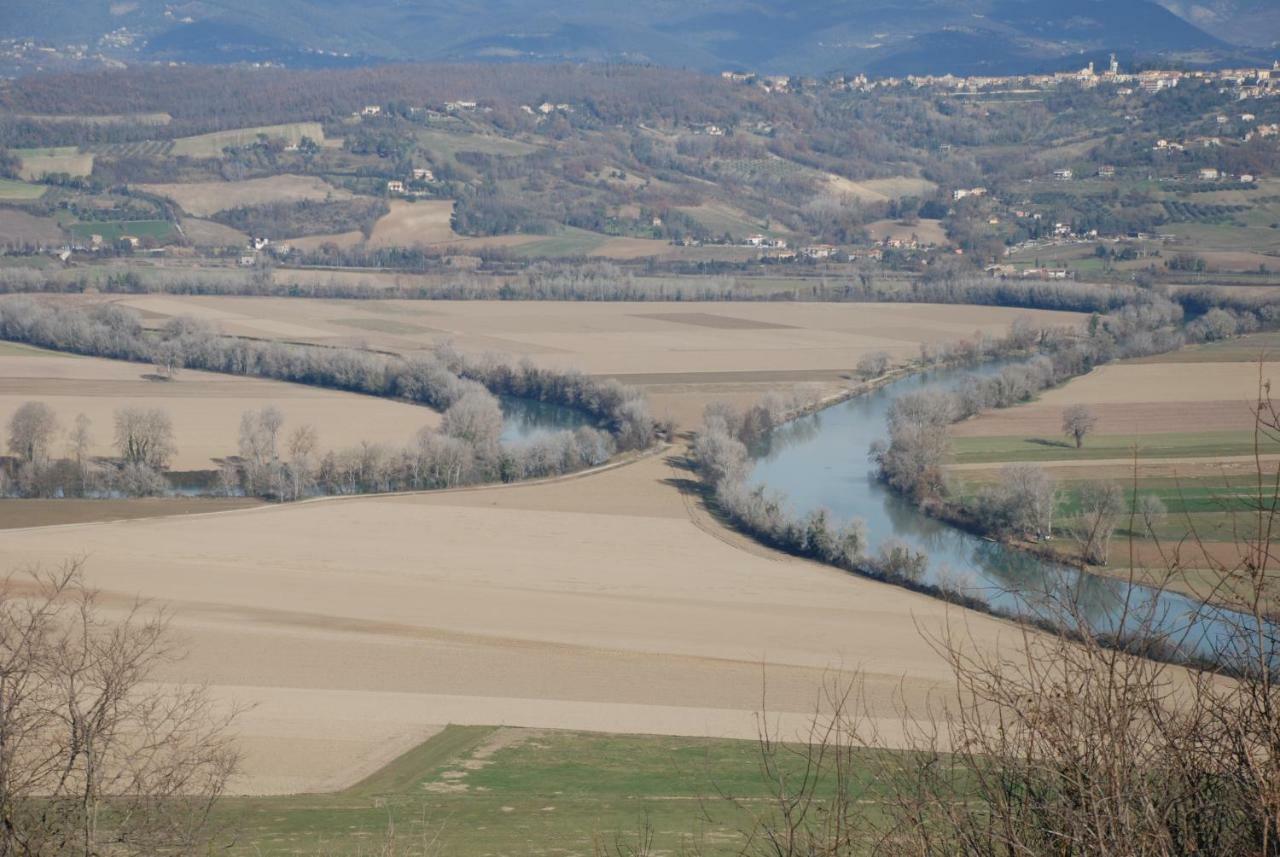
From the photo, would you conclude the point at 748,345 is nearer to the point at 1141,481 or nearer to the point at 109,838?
the point at 1141,481

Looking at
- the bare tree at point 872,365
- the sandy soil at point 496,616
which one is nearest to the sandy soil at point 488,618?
the sandy soil at point 496,616

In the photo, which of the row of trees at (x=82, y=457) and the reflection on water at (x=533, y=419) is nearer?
the row of trees at (x=82, y=457)

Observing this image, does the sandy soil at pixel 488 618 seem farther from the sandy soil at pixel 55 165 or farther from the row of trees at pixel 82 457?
the sandy soil at pixel 55 165

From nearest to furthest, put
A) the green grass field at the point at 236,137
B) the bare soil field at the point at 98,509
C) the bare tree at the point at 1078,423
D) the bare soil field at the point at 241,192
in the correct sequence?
the bare soil field at the point at 98,509 < the bare tree at the point at 1078,423 < the bare soil field at the point at 241,192 < the green grass field at the point at 236,137

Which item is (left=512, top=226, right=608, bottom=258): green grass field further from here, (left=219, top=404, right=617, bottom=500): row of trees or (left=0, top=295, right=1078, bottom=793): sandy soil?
(left=219, top=404, right=617, bottom=500): row of trees

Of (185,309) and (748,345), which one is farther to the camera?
(185,309)

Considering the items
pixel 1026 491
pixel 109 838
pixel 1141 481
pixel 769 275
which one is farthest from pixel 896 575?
pixel 769 275

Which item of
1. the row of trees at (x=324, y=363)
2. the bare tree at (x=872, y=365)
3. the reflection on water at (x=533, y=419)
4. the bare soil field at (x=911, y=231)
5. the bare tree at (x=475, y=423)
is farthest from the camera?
the bare soil field at (x=911, y=231)
